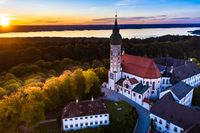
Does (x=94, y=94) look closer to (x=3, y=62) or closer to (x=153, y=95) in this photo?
(x=153, y=95)

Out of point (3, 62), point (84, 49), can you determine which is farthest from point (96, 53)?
point (3, 62)

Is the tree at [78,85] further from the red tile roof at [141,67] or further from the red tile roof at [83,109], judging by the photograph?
the red tile roof at [141,67]

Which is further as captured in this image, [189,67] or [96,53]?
[96,53]

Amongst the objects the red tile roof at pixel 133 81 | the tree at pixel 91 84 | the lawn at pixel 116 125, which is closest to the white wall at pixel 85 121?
the lawn at pixel 116 125

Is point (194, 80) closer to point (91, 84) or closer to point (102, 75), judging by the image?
point (102, 75)

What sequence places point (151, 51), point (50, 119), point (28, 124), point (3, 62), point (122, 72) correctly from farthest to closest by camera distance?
1. point (151, 51)
2. point (3, 62)
3. point (122, 72)
4. point (50, 119)
5. point (28, 124)

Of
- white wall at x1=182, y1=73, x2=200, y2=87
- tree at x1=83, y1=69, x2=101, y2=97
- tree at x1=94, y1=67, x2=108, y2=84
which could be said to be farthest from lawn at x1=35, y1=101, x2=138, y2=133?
white wall at x1=182, y1=73, x2=200, y2=87

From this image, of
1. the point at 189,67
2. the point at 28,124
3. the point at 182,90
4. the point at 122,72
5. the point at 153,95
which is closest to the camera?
the point at 28,124
